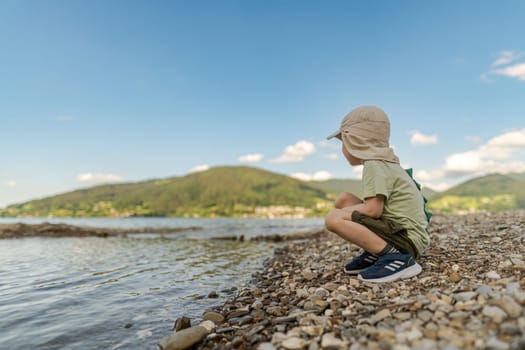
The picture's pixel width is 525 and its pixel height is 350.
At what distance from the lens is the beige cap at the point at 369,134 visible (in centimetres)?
516

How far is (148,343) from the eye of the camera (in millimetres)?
4543

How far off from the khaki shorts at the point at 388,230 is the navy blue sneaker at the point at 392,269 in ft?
0.52

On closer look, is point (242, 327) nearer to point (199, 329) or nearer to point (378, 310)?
point (199, 329)

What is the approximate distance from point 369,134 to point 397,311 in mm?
2700

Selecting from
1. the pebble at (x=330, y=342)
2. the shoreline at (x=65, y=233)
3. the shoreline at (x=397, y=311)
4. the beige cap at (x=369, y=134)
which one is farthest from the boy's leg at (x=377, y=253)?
the shoreline at (x=65, y=233)

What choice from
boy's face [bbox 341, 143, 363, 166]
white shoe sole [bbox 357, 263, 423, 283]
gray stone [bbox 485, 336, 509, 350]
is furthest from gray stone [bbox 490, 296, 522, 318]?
boy's face [bbox 341, 143, 363, 166]

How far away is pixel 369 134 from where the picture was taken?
17.1ft

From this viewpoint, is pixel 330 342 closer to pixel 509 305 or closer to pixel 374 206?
pixel 509 305

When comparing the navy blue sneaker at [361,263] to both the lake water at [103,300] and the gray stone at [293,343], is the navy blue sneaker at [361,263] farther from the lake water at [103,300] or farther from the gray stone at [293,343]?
the gray stone at [293,343]

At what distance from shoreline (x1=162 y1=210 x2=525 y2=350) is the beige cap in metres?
2.02

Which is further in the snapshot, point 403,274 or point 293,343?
point 403,274

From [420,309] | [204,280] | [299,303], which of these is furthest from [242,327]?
[204,280]

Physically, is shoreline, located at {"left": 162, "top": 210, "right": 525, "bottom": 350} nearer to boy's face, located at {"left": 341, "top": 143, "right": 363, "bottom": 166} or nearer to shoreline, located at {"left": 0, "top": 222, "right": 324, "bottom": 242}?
boy's face, located at {"left": 341, "top": 143, "right": 363, "bottom": 166}

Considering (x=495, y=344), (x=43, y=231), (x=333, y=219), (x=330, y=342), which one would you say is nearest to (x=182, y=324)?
(x=330, y=342)
